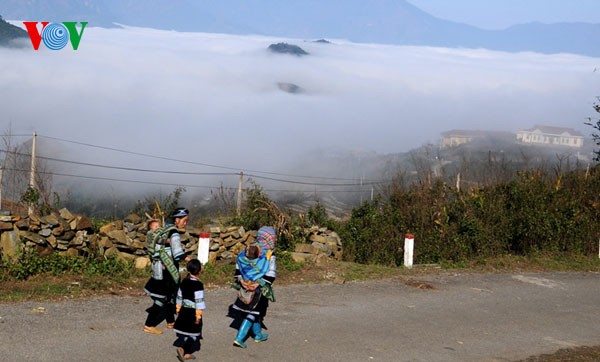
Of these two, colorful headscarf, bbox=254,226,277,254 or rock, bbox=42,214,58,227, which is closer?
colorful headscarf, bbox=254,226,277,254

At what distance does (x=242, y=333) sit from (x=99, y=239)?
5.52 m

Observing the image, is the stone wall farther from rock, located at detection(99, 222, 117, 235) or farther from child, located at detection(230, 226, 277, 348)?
child, located at detection(230, 226, 277, 348)

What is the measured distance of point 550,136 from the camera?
122m

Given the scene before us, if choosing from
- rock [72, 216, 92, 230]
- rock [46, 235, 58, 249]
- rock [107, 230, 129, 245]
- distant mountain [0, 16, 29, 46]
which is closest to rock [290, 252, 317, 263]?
rock [107, 230, 129, 245]

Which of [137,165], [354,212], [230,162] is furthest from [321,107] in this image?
[354,212]

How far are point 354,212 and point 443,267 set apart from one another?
4814mm

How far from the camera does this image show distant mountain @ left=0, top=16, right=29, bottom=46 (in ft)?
317

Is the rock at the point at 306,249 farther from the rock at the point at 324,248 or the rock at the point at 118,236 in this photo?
the rock at the point at 118,236

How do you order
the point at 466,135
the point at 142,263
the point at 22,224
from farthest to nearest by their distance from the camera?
1. the point at 466,135
2. the point at 142,263
3. the point at 22,224

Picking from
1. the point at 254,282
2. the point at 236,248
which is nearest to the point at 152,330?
the point at 254,282

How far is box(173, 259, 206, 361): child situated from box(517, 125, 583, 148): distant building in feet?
359

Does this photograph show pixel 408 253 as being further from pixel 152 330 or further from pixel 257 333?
pixel 152 330

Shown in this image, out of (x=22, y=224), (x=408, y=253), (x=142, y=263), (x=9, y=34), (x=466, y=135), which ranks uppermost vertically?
(x=9, y=34)

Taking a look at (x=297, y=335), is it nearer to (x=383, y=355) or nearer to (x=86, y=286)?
(x=383, y=355)
